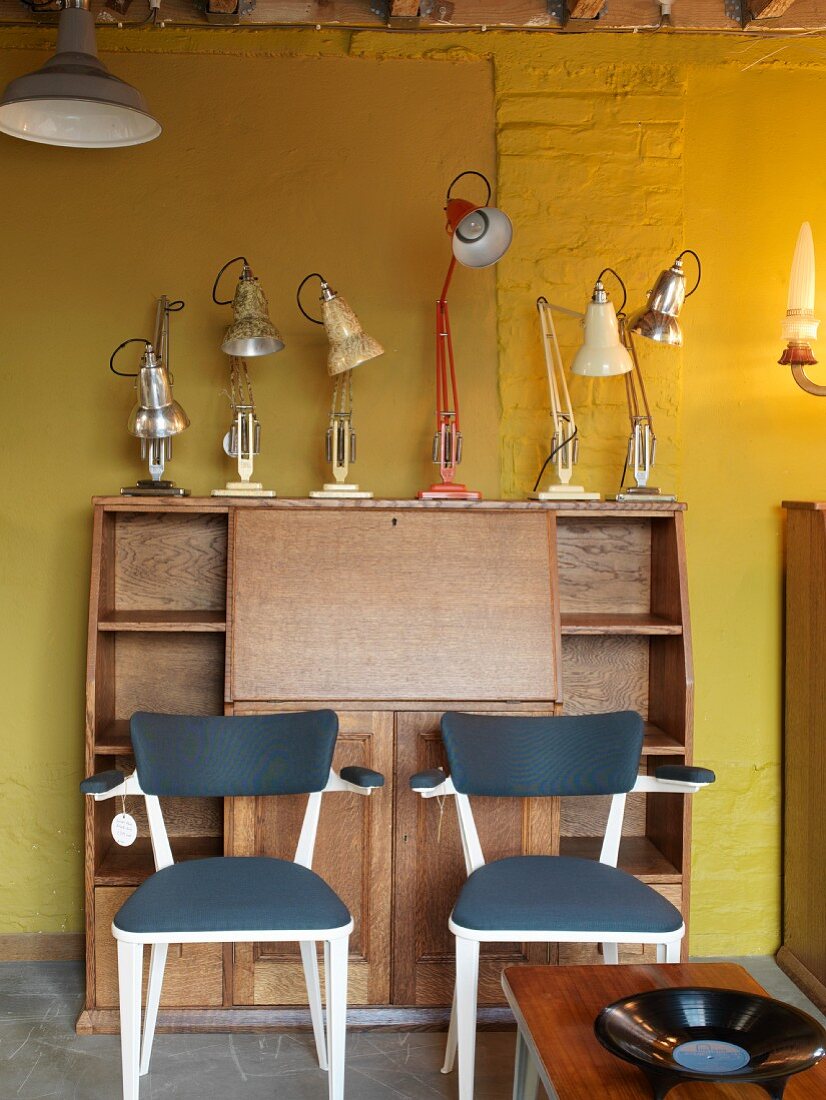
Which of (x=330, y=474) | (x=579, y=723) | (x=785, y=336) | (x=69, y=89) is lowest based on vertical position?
(x=579, y=723)

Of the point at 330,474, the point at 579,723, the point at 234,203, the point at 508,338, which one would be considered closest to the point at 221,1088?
the point at 579,723

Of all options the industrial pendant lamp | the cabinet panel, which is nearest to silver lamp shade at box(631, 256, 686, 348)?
the cabinet panel

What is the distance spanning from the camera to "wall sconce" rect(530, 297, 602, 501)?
3424mm

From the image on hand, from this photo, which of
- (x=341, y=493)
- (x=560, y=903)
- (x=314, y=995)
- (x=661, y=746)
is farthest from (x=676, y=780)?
(x=341, y=493)

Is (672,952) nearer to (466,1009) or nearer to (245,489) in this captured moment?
(466,1009)

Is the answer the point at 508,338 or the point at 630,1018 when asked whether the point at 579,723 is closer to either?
the point at 630,1018

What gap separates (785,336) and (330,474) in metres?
1.52

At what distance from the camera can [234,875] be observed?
2.80m

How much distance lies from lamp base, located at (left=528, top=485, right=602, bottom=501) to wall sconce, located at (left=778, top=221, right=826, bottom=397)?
2.65 ft

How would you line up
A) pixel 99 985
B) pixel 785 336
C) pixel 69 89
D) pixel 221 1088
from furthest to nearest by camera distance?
pixel 785 336 → pixel 99 985 → pixel 221 1088 → pixel 69 89

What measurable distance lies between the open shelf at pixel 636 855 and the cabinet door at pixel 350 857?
619 millimetres

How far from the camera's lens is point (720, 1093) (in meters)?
1.86

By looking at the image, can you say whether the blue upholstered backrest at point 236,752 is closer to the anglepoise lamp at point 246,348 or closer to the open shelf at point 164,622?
the open shelf at point 164,622

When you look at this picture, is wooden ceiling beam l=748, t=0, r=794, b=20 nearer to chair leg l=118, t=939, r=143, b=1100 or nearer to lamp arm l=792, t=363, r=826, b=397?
lamp arm l=792, t=363, r=826, b=397
